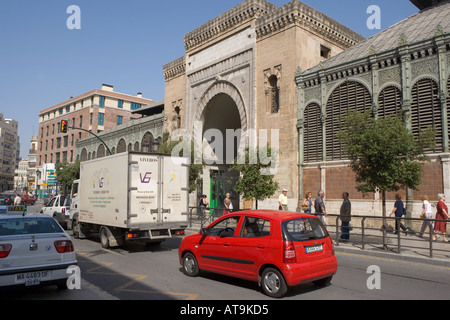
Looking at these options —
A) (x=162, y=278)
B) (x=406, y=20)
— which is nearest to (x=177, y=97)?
(x=406, y=20)

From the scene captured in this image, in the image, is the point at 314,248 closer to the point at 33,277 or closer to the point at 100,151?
the point at 33,277

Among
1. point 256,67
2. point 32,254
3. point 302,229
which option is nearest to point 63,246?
point 32,254

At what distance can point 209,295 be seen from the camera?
6688 mm

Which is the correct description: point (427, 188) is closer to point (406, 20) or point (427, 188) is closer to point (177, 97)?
point (406, 20)

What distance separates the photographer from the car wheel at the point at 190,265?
824 centimetres

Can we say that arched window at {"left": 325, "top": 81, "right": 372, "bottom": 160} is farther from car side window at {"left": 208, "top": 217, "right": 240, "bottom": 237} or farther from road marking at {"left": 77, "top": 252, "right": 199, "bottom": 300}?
road marking at {"left": 77, "top": 252, "right": 199, "bottom": 300}

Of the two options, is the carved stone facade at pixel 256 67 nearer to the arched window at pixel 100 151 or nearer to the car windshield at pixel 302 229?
the car windshield at pixel 302 229

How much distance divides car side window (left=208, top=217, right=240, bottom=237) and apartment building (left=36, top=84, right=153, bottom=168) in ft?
176

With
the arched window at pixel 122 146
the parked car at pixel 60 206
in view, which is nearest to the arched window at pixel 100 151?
the arched window at pixel 122 146

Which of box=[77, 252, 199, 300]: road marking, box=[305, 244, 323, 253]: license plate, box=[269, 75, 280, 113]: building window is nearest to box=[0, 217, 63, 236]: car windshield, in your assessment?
box=[77, 252, 199, 300]: road marking

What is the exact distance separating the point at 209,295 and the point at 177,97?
Result: 27312 mm

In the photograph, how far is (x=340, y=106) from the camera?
2036cm

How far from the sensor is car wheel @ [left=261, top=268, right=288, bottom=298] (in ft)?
21.2

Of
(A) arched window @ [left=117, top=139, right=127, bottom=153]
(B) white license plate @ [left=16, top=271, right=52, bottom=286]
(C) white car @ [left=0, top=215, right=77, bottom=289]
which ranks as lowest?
(B) white license plate @ [left=16, top=271, right=52, bottom=286]
